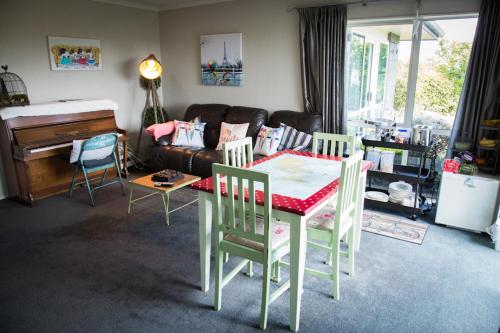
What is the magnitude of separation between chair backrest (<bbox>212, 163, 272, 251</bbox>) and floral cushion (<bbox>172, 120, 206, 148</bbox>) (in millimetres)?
2805

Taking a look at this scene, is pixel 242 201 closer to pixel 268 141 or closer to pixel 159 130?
pixel 268 141

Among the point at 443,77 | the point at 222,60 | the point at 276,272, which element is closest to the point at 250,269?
the point at 276,272

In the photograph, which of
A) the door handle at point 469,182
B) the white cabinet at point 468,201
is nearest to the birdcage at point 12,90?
the white cabinet at point 468,201

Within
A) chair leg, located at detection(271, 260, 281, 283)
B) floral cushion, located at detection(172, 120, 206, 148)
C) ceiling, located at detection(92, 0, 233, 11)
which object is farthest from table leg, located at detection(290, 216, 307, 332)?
ceiling, located at detection(92, 0, 233, 11)

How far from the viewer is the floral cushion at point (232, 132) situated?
4711mm

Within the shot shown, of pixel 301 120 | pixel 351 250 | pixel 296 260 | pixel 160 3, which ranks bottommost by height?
pixel 351 250

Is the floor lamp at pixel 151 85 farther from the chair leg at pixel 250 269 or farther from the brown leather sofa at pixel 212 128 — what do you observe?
the chair leg at pixel 250 269

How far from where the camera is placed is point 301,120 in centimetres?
452

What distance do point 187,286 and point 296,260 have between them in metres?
0.94

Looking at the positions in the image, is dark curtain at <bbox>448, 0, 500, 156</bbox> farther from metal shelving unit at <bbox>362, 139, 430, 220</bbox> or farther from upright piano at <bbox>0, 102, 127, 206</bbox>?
upright piano at <bbox>0, 102, 127, 206</bbox>

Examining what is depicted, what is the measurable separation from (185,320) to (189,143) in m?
3.01

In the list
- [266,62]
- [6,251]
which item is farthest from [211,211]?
[266,62]

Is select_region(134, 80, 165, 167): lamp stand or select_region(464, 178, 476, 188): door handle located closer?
select_region(464, 178, 476, 188): door handle

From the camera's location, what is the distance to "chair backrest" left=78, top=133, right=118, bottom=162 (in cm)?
386
